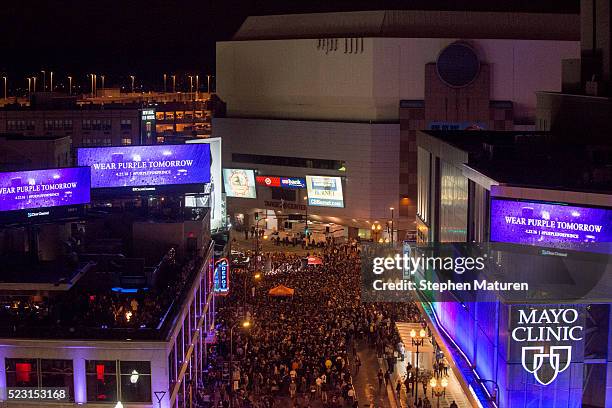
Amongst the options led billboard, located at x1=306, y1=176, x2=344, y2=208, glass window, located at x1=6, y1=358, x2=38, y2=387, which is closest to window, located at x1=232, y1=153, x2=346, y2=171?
led billboard, located at x1=306, y1=176, x2=344, y2=208

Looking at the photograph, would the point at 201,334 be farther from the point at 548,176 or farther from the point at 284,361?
the point at 548,176

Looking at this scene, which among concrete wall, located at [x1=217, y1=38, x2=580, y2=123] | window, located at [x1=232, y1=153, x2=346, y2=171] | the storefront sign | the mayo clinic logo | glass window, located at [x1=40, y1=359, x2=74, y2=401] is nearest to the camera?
the mayo clinic logo

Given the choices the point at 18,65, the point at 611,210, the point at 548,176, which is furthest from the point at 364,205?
the point at 18,65

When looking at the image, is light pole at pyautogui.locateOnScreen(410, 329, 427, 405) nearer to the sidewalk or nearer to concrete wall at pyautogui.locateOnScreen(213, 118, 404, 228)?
the sidewalk

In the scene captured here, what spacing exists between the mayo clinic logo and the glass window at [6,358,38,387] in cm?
1163

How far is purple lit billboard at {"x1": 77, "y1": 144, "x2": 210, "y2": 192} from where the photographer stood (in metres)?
46.9

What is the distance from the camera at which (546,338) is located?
2397 cm

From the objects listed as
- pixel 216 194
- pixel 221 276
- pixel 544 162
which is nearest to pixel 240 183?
pixel 216 194

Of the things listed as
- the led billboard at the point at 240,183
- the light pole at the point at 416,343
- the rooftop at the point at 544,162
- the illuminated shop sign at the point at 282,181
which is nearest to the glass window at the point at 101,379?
the light pole at the point at 416,343

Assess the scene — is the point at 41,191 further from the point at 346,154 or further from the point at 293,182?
the point at 293,182

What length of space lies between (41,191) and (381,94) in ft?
125

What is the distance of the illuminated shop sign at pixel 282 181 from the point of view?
74.6 metres

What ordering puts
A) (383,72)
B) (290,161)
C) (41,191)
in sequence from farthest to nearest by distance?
(290,161) < (383,72) < (41,191)

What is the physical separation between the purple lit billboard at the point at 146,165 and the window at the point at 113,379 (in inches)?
864
